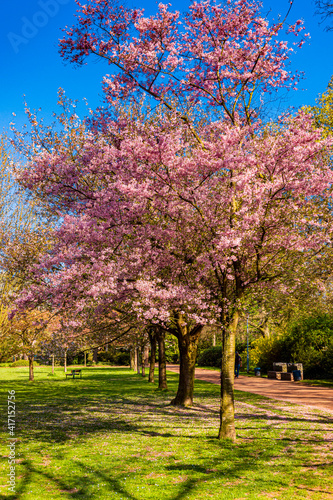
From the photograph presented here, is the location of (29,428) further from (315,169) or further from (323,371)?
(323,371)

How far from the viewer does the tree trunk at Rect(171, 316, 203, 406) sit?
17.7 m

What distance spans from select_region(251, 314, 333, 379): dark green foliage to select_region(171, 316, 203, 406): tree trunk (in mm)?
14527

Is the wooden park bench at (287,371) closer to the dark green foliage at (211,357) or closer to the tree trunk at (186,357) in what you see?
the tree trunk at (186,357)

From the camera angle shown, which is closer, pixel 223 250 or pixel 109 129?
pixel 223 250

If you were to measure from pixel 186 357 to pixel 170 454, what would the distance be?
720 cm

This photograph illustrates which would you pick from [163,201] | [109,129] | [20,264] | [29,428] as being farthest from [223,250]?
[20,264]

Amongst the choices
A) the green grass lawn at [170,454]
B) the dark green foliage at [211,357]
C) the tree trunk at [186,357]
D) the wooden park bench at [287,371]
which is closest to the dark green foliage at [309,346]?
the wooden park bench at [287,371]

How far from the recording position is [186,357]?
702 inches

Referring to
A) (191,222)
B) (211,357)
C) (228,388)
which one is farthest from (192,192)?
(211,357)

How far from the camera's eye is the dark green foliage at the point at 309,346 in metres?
29.6

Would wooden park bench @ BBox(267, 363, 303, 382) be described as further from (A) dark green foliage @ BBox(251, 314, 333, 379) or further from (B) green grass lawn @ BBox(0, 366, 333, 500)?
(B) green grass lawn @ BBox(0, 366, 333, 500)

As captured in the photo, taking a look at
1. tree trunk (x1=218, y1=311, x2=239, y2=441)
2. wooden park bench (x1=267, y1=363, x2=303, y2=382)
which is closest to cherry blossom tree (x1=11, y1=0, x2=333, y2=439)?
tree trunk (x1=218, y1=311, x2=239, y2=441)

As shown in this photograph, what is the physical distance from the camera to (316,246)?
462 inches

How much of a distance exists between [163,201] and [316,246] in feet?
14.3
